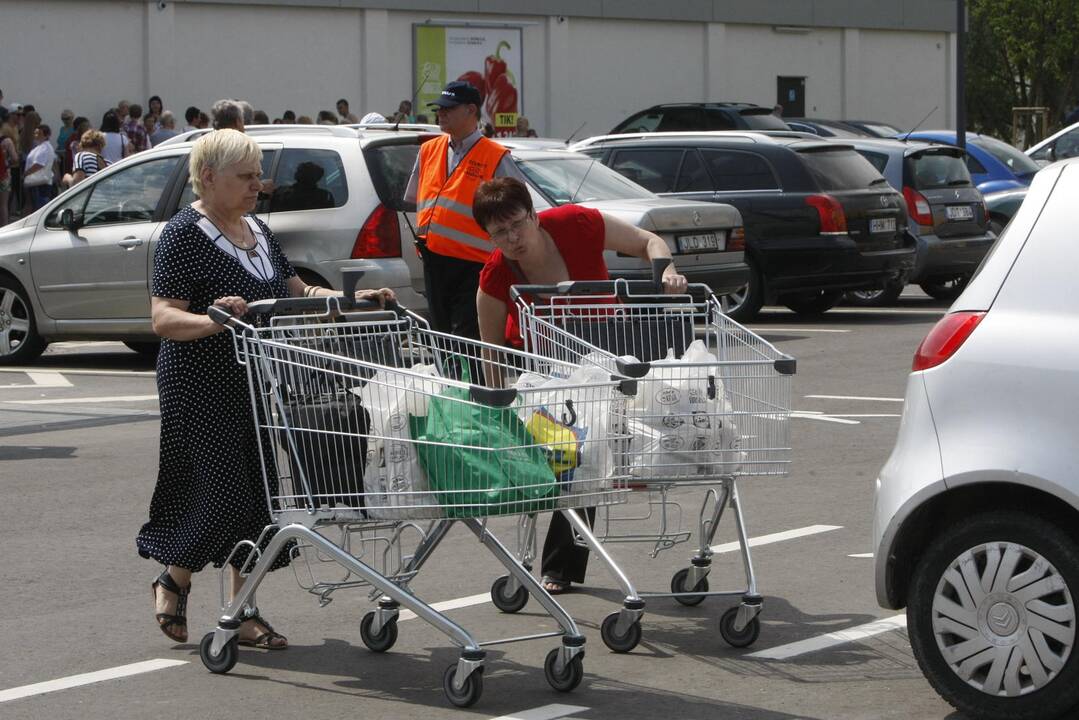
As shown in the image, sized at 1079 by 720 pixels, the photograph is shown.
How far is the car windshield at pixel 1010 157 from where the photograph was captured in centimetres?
2247

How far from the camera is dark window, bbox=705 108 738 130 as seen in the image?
27.7 meters

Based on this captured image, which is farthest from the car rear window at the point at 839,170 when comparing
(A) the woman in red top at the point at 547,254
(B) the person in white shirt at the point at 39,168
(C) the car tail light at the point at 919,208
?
(B) the person in white shirt at the point at 39,168

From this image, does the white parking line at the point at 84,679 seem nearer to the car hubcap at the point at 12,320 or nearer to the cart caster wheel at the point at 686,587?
the cart caster wheel at the point at 686,587

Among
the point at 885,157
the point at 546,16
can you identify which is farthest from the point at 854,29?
the point at 885,157

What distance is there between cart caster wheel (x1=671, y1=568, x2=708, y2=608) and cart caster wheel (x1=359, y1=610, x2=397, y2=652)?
1129 mm

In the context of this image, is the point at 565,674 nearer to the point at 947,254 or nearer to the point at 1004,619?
the point at 1004,619

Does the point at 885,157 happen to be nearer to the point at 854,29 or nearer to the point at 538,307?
the point at 538,307

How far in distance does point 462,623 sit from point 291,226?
699 cm

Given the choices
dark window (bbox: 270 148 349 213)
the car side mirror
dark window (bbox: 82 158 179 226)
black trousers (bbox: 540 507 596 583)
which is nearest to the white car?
black trousers (bbox: 540 507 596 583)

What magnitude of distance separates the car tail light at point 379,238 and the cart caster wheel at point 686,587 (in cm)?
644

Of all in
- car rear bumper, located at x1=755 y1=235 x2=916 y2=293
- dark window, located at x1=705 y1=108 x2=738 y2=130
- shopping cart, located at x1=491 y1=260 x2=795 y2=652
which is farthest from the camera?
dark window, located at x1=705 y1=108 x2=738 y2=130

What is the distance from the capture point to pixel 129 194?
44.5 feet

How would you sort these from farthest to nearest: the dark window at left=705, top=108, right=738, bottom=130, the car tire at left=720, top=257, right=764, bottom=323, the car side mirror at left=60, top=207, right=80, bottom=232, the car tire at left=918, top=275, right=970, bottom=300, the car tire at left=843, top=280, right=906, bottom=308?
the dark window at left=705, top=108, right=738, bottom=130 < the car tire at left=918, top=275, right=970, bottom=300 < the car tire at left=843, top=280, right=906, bottom=308 < the car tire at left=720, top=257, right=764, bottom=323 < the car side mirror at left=60, top=207, right=80, bottom=232

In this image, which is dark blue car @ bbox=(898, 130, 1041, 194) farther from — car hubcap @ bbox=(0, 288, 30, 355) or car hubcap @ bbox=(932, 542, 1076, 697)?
car hubcap @ bbox=(932, 542, 1076, 697)
